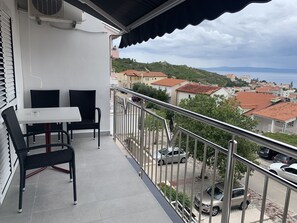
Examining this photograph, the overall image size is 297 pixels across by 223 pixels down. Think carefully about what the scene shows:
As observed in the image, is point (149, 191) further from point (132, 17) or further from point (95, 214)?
point (132, 17)

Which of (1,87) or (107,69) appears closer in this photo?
(1,87)

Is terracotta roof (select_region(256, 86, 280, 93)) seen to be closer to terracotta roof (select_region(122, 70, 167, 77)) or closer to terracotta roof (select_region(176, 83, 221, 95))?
terracotta roof (select_region(176, 83, 221, 95))

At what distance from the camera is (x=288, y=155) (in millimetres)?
1068

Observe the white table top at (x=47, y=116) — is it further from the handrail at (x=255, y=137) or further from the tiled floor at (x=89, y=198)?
the handrail at (x=255, y=137)

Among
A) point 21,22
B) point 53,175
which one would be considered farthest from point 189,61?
point 53,175

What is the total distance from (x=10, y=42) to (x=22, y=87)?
40.6 inches

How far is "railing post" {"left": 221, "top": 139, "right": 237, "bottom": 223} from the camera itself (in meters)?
1.46

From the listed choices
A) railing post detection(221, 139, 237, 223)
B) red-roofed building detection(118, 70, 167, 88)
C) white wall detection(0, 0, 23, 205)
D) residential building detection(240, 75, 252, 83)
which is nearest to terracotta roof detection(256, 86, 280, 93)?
residential building detection(240, 75, 252, 83)

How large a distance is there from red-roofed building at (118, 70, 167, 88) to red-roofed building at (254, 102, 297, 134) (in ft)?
10.1

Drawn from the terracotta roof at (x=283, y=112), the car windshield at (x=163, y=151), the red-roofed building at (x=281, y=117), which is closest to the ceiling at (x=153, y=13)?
the car windshield at (x=163, y=151)

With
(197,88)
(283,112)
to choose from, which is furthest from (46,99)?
(283,112)

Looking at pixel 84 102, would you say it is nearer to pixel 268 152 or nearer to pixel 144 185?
pixel 144 185

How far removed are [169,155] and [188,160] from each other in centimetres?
34

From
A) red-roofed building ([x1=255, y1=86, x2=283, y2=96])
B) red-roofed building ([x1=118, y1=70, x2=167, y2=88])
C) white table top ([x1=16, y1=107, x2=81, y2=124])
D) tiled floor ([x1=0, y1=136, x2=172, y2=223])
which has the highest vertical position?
red-roofed building ([x1=118, y1=70, x2=167, y2=88])
